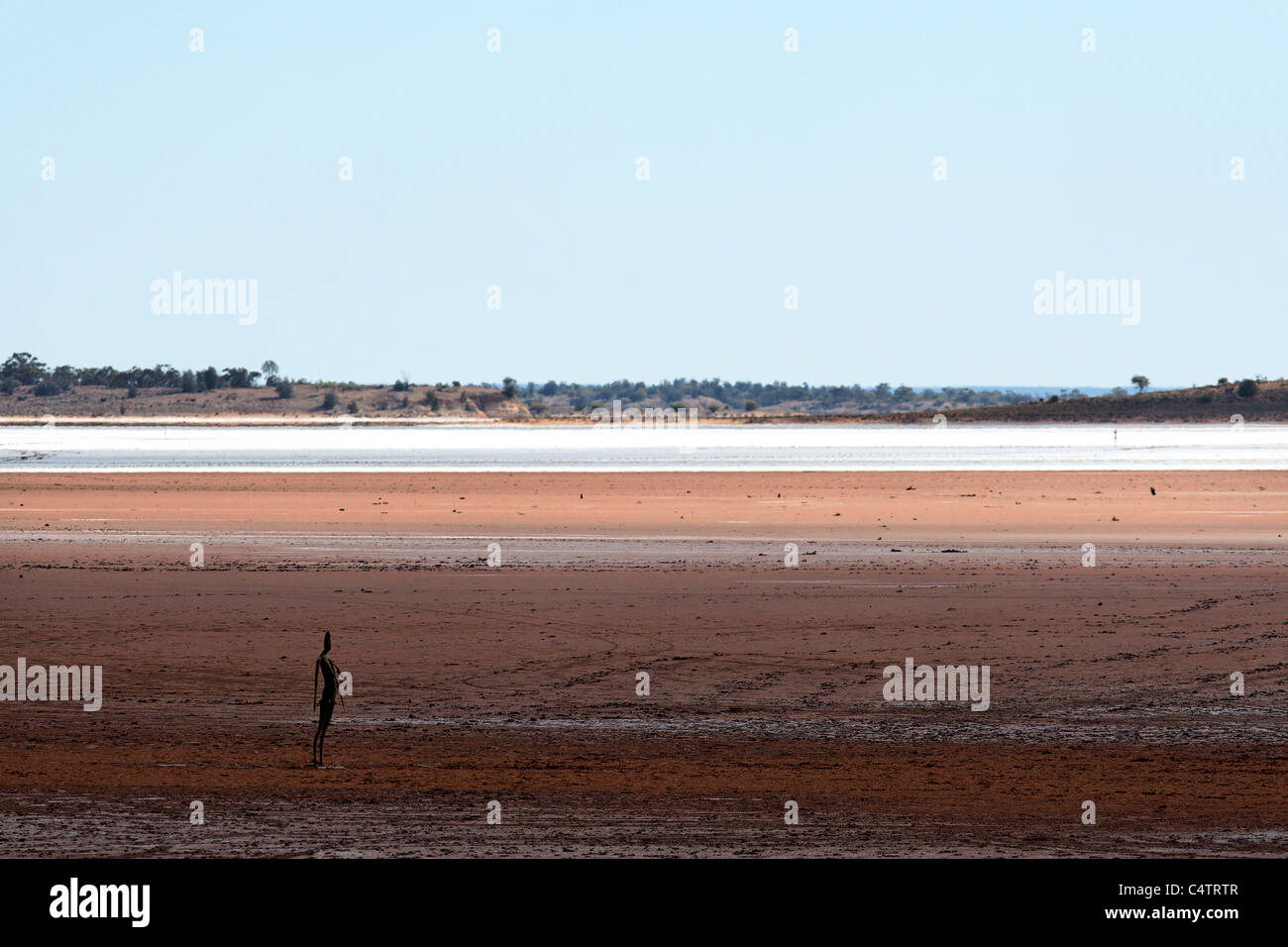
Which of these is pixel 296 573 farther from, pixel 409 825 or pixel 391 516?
pixel 409 825

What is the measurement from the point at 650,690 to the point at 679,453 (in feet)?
171

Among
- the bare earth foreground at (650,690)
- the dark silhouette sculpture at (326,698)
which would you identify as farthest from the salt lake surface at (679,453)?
the dark silhouette sculpture at (326,698)

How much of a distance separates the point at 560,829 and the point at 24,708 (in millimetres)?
6429

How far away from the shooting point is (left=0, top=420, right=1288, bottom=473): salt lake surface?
5347 centimetres

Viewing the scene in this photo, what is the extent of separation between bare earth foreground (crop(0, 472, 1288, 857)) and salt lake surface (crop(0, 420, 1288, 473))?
23454 millimetres

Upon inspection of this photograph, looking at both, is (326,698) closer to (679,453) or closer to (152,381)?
(679,453)

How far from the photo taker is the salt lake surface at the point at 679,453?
175 ft

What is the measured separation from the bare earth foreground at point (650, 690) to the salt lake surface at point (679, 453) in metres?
23.5

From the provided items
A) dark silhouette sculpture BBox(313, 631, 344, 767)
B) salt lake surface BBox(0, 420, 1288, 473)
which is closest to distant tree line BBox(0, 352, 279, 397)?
salt lake surface BBox(0, 420, 1288, 473)

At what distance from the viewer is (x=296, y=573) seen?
863 inches

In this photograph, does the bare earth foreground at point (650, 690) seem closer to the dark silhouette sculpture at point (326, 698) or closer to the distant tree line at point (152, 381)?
the dark silhouette sculpture at point (326, 698)

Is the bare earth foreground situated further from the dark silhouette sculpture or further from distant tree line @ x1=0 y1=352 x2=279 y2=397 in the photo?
distant tree line @ x1=0 y1=352 x2=279 y2=397
